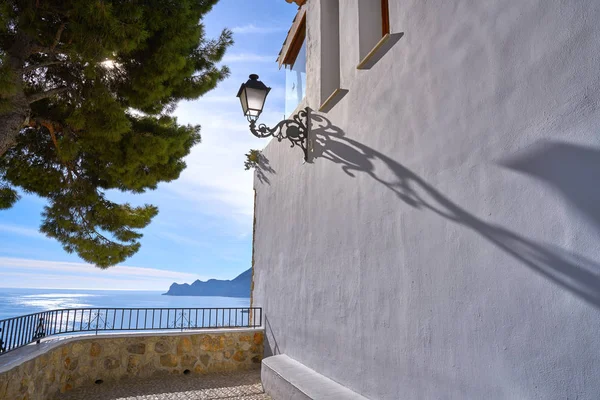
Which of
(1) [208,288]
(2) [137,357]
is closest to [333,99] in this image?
(2) [137,357]

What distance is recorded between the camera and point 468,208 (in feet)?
7.15

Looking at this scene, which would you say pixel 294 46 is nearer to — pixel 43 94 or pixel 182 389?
pixel 43 94

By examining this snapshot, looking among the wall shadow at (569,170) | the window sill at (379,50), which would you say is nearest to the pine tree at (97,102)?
the window sill at (379,50)

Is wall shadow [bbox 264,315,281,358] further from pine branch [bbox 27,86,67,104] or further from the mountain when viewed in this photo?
the mountain

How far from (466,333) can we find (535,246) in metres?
0.65

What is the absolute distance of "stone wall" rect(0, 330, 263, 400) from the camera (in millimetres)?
4559

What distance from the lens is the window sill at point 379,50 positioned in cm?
298

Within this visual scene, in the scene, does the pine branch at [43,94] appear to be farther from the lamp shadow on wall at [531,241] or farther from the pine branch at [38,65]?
the lamp shadow on wall at [531,241]

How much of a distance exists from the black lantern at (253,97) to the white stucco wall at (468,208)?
1.04m

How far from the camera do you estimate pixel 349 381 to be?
332 centimetres

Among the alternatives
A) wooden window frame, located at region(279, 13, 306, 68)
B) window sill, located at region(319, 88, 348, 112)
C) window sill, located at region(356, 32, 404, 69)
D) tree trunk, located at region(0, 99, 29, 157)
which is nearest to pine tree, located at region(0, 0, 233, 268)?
tree trunk, located at region(0, 99, 29, 157)

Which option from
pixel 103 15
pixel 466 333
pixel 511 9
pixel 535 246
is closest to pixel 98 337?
pixel 103 15

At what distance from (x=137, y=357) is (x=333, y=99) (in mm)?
4596

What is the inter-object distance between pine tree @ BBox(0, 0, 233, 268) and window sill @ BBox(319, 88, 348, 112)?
7.79 feet
